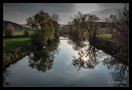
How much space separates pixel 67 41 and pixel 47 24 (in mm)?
344

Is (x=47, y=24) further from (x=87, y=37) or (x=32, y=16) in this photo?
(x=87, y=37)

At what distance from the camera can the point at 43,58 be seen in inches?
147

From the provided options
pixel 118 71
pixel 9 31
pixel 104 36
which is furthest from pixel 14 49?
pixel 118 71

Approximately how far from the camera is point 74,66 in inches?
145

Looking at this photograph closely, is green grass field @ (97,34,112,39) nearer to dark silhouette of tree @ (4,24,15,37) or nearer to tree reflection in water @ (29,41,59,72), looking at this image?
tree reflection in water @ (29,41,59,72)

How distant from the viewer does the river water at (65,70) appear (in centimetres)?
364

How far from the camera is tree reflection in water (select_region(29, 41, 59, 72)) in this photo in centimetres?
371

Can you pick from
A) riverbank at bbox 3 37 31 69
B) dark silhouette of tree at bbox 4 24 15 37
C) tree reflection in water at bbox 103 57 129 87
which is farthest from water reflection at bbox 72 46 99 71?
dark silhouette of tree at bbox 4 24 15 37

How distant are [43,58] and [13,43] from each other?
41 centimetres

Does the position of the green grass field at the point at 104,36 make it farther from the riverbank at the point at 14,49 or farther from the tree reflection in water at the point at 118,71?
the riverbank at the point at 14,49

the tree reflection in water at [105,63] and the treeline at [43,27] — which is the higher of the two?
the treeline at [43,27]

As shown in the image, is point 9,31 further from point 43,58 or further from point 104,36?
point 104,36

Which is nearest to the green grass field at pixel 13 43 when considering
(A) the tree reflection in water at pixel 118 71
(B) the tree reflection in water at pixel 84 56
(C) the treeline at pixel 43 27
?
(C) the treeline at pixel 43 27

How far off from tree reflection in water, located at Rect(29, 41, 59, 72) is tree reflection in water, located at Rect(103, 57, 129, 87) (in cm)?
66
